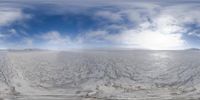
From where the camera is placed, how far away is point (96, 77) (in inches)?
362

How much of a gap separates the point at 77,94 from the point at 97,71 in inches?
23.0

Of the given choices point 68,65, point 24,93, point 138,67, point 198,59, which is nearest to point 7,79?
point 24,93

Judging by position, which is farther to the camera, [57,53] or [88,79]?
[88,79]

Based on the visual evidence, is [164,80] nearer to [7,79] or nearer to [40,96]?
[40,96]

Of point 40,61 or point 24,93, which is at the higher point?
point 40,61

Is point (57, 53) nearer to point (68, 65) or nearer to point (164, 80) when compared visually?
point (68, 65)

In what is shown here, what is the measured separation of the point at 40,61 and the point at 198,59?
124 inches

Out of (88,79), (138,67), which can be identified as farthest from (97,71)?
(138,67)

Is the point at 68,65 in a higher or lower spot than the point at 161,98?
higher

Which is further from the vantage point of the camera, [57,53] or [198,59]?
[198,59]

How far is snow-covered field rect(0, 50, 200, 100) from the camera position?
8.93m

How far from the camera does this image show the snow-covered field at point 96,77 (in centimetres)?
893

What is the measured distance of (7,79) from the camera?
9.11 m

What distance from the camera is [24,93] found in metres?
9.16
